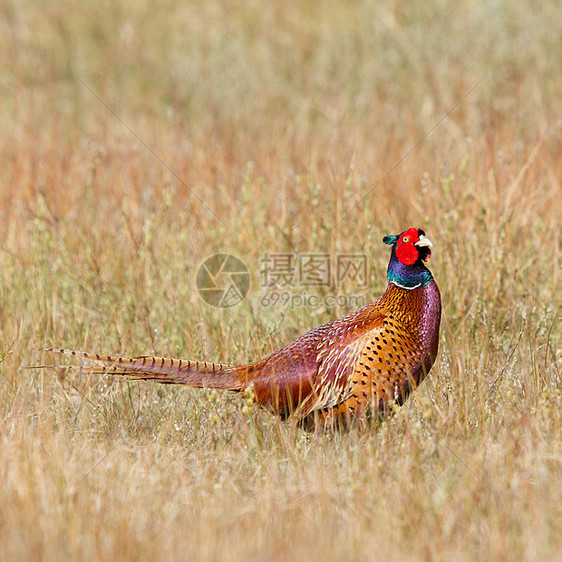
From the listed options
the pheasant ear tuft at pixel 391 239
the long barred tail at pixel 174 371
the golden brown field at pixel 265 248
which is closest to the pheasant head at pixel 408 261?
the pheasant ear tuft at pixel 391 239

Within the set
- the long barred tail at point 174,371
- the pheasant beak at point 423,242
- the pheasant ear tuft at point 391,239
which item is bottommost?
the long barred tail at point 174,371

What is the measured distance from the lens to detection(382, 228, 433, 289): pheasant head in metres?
3.60

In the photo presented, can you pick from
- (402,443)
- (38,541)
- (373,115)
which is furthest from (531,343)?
(373,115)

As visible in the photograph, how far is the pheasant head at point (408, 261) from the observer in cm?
360

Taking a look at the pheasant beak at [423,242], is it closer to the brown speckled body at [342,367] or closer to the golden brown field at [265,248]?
the brown speckled body at [342,367]

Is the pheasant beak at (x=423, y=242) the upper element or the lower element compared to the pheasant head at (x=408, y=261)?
upper

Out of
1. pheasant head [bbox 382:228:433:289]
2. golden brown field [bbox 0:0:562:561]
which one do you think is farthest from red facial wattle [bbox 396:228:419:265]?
golden brown field [bbox 0:0:562:561]

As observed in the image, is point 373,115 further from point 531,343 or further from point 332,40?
point 531,343

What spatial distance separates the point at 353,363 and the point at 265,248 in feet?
6.57

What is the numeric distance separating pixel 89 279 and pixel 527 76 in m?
4.48

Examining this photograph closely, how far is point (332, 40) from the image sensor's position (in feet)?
28.9

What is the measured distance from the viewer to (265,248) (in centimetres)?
544

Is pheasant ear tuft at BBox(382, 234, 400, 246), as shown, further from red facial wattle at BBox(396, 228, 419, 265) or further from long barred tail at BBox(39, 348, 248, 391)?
long barred tail at BBox(39, 348, 248, 391)

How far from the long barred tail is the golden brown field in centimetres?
10
